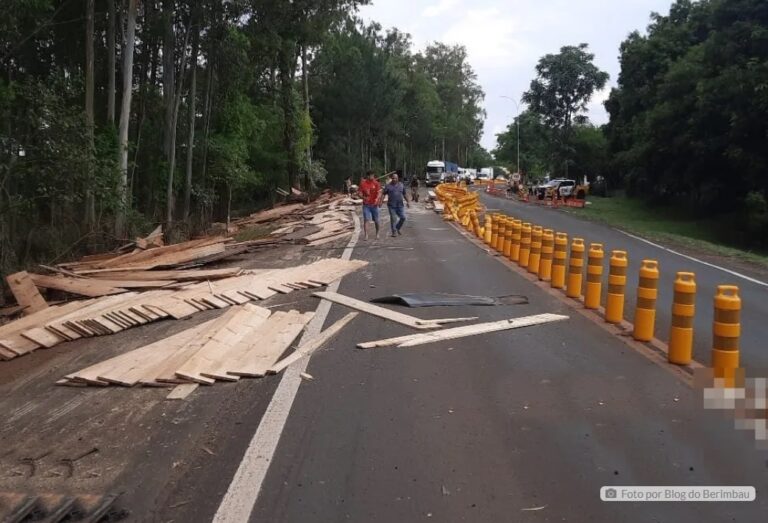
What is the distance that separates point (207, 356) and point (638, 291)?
485 cm

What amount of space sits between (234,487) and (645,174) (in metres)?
45.0

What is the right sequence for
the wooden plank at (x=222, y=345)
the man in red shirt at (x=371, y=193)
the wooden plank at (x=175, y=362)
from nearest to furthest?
the wooden plank at (x=175, y=362) < the wooden plank at (x=222, y=345) < the man in red shirt at (x=371, y=193)

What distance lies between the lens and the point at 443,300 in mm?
10773

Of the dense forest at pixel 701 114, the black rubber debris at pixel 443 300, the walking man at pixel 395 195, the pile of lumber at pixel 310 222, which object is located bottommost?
the black rubber debris at pixel 443 300

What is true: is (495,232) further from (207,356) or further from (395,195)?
(207,356)

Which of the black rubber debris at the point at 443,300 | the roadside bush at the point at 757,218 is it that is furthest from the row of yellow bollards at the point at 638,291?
the roadside bush at the point at 757,218

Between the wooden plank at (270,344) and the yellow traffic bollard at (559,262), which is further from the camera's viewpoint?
the yellow traffic bollard at (559,262)

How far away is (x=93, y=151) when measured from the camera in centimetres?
1798

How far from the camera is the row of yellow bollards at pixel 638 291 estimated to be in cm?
666

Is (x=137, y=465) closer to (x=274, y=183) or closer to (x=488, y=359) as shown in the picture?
(x=488, y=359)

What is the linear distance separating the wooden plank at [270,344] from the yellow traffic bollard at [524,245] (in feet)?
21.2

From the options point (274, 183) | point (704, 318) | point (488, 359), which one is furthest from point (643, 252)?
point (274, 183)

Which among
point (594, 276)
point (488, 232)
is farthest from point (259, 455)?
point (488, 232)

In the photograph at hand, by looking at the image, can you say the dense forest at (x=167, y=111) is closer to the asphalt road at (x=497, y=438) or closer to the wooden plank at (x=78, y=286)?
the wooden plank at (x=78, y=286)
